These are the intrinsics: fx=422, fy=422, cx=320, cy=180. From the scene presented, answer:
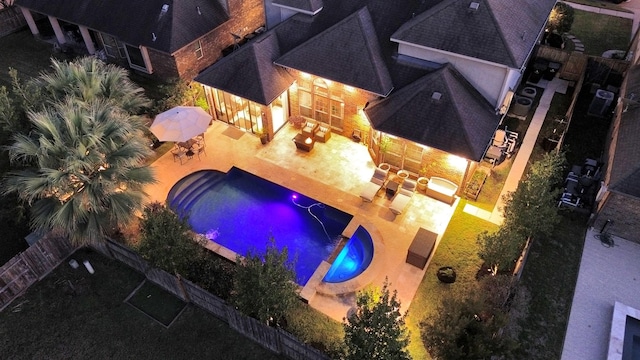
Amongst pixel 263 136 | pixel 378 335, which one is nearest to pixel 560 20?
pixel 263 136

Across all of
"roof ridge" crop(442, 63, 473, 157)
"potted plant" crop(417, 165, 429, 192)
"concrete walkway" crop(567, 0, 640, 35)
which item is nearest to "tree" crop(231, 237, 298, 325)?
"potted plant" crop(417, 165, 429, 192)

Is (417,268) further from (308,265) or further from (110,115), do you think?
(110,115)

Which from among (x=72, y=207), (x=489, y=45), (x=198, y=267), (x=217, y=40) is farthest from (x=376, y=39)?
(x=72, y=207)

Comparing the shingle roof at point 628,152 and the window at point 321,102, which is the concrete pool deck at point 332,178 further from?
the shingle roof at point 628,152

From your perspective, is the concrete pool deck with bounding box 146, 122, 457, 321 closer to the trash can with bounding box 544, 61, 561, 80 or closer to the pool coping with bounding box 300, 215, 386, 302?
the pool coping with bounding box 300, 215, 386, 302

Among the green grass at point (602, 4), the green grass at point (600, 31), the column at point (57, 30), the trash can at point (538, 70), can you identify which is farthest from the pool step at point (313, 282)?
the green grass at point (602, 4)
